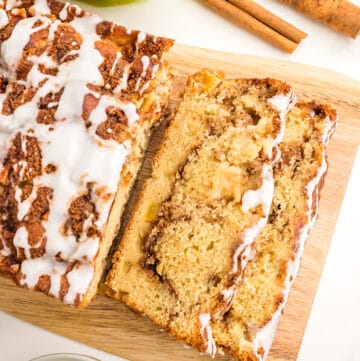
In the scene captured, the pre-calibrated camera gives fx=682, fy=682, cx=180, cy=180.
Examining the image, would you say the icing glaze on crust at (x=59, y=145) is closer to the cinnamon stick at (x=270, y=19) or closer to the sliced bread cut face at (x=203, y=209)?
the sliced bread cut face at (x=203, y=209)

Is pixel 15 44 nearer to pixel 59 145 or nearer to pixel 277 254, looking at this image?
pixel 59 145

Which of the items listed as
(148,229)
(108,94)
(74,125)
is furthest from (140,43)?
(148,229)

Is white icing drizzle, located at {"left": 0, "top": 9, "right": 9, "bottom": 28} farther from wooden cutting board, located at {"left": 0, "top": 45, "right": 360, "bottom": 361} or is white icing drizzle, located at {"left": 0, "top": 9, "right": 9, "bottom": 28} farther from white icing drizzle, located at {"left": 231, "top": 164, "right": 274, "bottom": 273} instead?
white icing drizzle, located at {"left": 231, "top": 164, "right": 274, "bottom": 273}

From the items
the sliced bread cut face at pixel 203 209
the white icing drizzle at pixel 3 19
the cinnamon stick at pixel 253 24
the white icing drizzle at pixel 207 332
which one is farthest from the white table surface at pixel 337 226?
the white icing drizzle at pixel 3 19

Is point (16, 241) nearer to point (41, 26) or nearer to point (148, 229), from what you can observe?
point (148, 229)

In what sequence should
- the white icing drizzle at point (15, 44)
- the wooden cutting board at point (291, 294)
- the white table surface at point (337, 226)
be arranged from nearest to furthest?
1. the white icing drizzle at point (15, 44)
2. the wooden cutting board at point (291, 294)
3. the white table surface at point (337, 226)

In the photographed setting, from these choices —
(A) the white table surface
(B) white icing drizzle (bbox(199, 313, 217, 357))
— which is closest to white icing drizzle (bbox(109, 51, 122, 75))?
(A) the white table surface

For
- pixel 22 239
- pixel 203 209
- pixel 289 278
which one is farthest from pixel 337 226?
pixel 22 239
